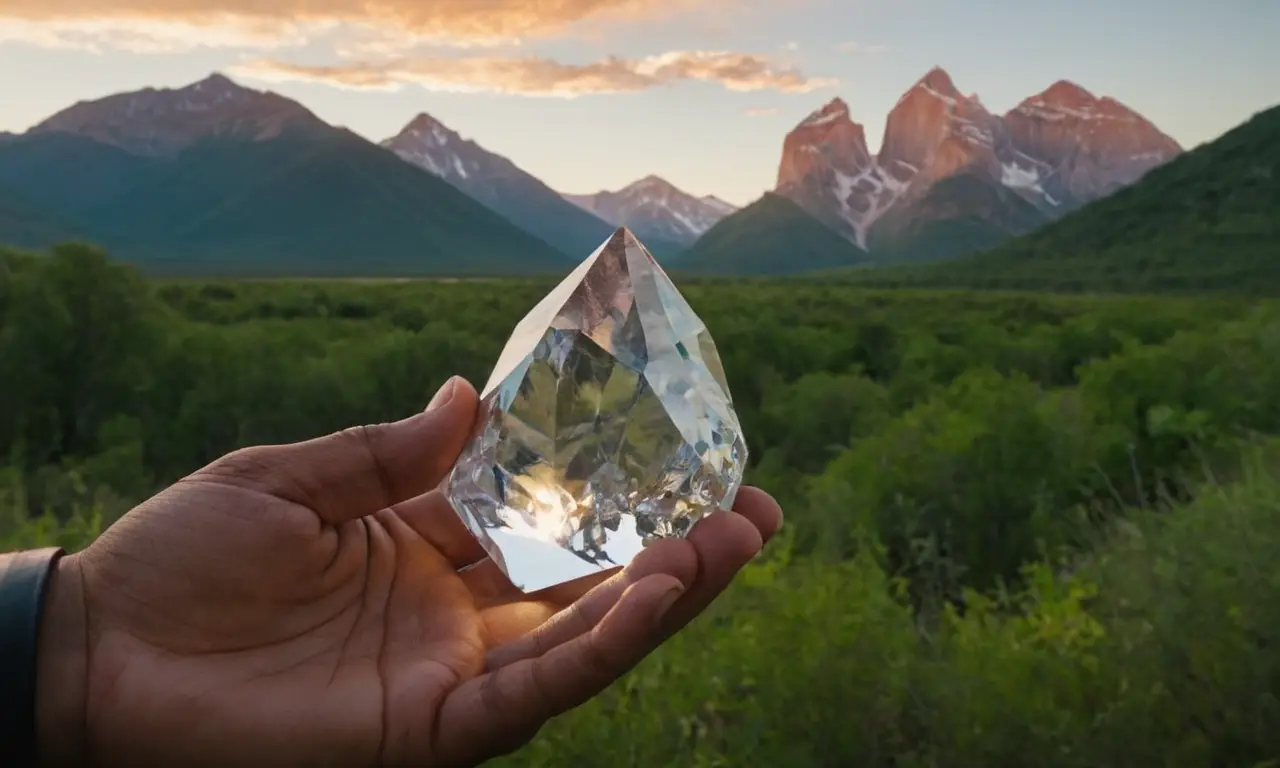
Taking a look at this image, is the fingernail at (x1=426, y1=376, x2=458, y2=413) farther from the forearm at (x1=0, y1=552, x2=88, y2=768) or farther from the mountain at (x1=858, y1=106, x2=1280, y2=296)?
the mountain at (x1=858, y1=106, x2=1280, y2=296)

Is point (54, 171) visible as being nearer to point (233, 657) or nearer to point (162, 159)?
point (162, 159)

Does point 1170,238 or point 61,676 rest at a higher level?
point 1170,238

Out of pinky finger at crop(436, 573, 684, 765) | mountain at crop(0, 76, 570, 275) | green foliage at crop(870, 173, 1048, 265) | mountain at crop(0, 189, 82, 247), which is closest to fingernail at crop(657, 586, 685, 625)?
pinky finger at crop(436, 573, 684, 765)

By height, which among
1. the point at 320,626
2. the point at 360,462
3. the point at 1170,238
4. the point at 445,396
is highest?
the point at 1170,238

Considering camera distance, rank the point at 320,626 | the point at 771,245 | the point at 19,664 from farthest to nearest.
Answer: the point at 771,245 → the point at 320,626 → the point at 19,664

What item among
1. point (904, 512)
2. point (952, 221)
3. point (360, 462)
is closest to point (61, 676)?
point (360, 462)

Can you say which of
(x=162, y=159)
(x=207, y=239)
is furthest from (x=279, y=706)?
→ (x=162, y=159)

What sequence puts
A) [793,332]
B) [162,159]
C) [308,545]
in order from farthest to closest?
[162,159] < [793,332] < [308,545]

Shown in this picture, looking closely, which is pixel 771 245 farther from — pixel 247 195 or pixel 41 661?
pixel 41 661
